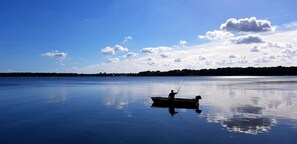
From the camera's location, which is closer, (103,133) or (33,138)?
(33,138)

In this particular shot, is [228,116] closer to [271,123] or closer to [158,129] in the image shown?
[271,123]

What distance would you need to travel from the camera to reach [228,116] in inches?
993

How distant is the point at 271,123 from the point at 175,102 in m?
13.5

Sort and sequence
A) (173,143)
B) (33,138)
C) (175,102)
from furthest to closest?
(175,102)
(33,138)
(173,143)

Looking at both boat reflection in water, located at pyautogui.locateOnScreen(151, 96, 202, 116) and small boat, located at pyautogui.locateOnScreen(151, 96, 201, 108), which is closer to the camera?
boat reflection in water, located at pyautogui.locateOnScreen(151, 96, 202, 116)

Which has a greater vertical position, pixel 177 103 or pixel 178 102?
pixel 178 102

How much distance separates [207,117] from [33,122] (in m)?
14.2

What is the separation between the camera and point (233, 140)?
1642 centimetres

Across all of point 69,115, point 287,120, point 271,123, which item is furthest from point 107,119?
point 287,120

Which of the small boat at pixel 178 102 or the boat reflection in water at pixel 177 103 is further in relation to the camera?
the small boat at pixel 178 102

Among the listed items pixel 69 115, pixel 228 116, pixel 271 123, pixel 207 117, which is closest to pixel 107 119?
pixel 69 115

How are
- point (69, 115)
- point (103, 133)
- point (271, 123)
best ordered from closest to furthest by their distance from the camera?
point (103, 133) → point (271, 123) → point (69, 115)

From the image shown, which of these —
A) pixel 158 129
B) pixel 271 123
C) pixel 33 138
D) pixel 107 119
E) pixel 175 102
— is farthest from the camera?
pixel 175 102

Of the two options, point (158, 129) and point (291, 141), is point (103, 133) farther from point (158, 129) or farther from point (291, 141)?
point (291, 141)
